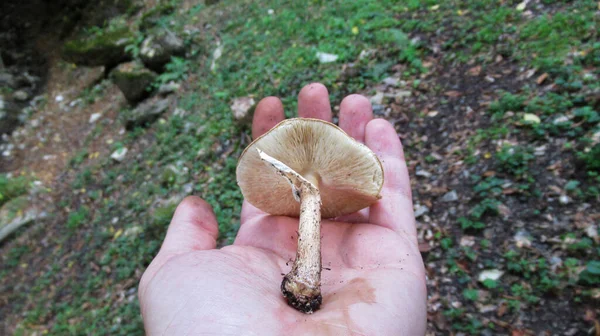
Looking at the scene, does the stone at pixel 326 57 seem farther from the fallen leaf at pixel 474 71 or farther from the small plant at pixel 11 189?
the small plant at pixel 11 189

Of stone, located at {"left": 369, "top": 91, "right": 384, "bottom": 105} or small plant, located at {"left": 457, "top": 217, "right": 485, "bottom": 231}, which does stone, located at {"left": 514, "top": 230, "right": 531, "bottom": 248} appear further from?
stone, located at {"left": 369, "top": 91, "right": 384, "bottom": 105}

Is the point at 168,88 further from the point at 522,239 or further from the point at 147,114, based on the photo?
the point at 522,239

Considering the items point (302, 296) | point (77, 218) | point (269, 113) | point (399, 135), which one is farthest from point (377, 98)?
point (77, 218)

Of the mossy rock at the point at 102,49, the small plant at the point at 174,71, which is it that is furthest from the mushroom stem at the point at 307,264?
the mossy rock at the point at 102,49

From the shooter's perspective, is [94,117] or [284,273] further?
[94,117]

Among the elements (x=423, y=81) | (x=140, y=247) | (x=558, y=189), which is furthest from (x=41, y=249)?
(x=558, y=189)

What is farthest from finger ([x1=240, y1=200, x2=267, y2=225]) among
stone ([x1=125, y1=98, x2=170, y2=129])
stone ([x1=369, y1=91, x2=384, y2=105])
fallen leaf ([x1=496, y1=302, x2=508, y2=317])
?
stone ([x1=125, y1=98, x2=170, y2=129])
